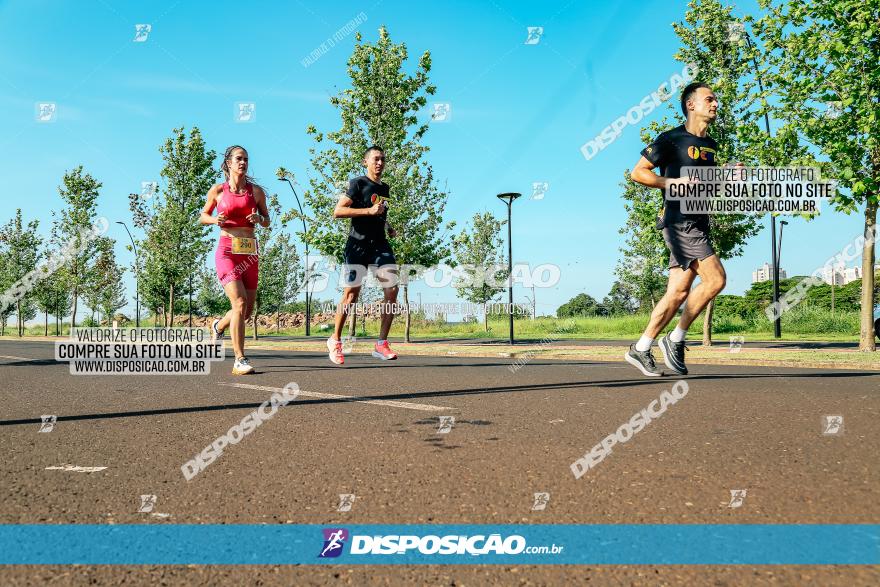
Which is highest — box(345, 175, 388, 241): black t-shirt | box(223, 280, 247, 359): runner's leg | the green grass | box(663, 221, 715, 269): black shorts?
box(345, 175, 388, 241): black t-shirt

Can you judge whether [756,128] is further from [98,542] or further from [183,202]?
[183,202]

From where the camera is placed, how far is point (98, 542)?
80.4 inches

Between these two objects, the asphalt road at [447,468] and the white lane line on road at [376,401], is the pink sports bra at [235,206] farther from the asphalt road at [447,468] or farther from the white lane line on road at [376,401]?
the asphalt road at [447,468]

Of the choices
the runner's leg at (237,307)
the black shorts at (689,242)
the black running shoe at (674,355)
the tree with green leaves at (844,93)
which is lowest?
the black running shoe at (674,355)

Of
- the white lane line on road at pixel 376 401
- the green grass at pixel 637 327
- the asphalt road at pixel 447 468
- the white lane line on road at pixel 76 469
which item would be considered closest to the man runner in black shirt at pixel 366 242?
the white lane line on road at pixel 376 401

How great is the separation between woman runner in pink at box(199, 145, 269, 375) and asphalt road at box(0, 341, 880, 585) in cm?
174

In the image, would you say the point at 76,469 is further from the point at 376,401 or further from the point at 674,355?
the point at 674,355

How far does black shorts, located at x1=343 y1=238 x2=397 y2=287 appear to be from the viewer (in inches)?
306

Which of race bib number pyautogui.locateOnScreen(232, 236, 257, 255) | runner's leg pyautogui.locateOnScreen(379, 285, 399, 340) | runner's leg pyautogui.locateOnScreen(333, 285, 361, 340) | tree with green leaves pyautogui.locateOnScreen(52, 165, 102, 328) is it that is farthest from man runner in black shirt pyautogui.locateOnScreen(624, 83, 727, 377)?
tree with green leaves pyautogui.locateOnScreen(52, 165, 102, 328)

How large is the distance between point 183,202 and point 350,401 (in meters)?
30.3

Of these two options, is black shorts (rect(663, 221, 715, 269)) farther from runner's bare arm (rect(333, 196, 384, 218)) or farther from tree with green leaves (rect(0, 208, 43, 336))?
tree with green leaves (rect(0, 208, 43, 336))

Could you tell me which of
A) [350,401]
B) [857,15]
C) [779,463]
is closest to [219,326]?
[350,401]

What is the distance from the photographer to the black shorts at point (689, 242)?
5.55m

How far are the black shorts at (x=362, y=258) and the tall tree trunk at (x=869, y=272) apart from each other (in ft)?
37.2
